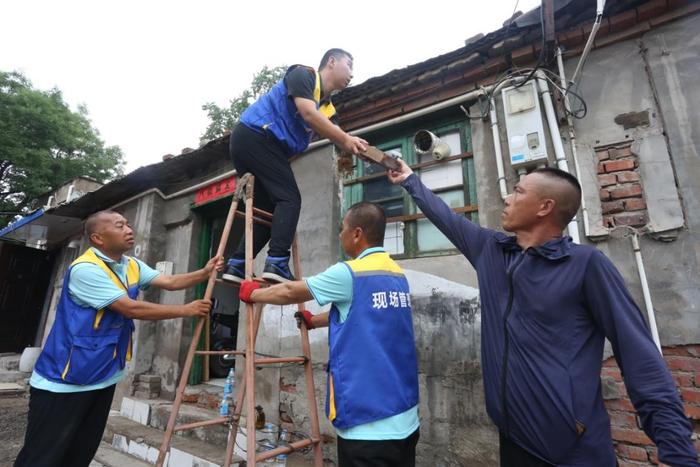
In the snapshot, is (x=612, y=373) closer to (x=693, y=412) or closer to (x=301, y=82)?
(x=693, y=412)

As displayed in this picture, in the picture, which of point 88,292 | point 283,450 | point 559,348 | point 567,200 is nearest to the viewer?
point 559,348

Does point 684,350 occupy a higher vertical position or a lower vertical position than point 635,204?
lower

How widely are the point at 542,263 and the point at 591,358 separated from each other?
41 centimetres

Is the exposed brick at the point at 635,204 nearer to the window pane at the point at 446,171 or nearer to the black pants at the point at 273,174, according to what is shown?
the window pane at the point at 446,171

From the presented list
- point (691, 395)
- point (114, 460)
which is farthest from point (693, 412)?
point (114, 460)

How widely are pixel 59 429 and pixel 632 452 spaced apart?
3683 mm

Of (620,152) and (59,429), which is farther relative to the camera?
(620,152)

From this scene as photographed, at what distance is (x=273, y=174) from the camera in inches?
98.0

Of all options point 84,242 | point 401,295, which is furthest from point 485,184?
point 84,242

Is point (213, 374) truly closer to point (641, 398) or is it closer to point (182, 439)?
point (182, 439)

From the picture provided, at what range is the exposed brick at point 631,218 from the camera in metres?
2.66

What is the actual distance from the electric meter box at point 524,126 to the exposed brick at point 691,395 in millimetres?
1865

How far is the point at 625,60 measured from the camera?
294 centimetres

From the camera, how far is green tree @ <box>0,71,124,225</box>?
55.2 feet
